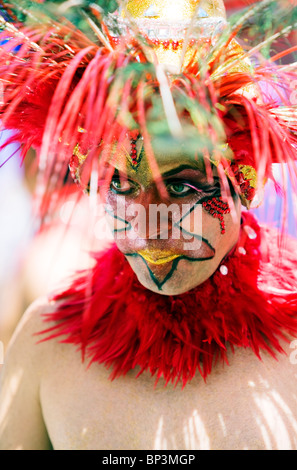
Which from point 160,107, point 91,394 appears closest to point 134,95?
point 160,107

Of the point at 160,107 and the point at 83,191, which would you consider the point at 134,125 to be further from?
the point at 83,191

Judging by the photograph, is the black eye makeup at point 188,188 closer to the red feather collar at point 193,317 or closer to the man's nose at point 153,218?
the man's nose at point 153,218

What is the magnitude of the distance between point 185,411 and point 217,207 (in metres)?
0.46

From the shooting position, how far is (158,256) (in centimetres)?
96

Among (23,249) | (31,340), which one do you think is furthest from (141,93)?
(23,249)

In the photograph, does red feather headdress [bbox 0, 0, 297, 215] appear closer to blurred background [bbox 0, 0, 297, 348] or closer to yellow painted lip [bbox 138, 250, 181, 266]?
yellow painted lip [bbox 138, 250, 181, 266]

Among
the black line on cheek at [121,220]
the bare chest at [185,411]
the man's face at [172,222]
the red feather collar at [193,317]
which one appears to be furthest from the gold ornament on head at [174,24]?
the bare chest at [185,411]

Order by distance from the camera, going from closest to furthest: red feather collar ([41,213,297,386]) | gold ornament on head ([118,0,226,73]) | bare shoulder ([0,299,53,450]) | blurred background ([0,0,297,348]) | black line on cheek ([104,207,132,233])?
gold ornament on head ([118,0,226,73]) < black line on cheek ([104,207,132,233]) < red feather collar ([41,213,297,386]) < bare shoulder ([0,299,53,450]) < blurred background ([0,0,297,348])

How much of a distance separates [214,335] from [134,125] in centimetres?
54

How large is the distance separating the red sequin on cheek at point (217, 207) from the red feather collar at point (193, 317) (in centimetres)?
17

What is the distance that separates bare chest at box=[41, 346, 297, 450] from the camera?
1.01 meters

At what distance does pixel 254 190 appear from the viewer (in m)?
0.98

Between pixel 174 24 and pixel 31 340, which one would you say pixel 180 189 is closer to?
pixel 174 24

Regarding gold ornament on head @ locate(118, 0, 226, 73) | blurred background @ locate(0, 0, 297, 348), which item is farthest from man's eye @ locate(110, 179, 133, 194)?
blurred background @ locate(0, 0, 297, 348)
